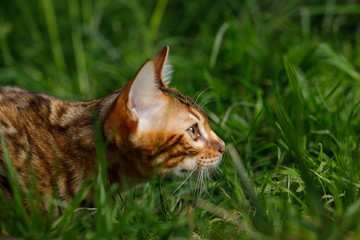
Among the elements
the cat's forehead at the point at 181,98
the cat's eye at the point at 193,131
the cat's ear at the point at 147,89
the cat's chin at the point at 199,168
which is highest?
the cat's ear at the point at 147,89

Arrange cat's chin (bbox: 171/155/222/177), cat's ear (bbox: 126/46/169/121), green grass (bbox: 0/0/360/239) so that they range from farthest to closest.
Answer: cat's chin (bbox: 171/155/222/177), cat's ear (bbox: 126/46/169/121), green grass (bbox: 0/0/360/239)

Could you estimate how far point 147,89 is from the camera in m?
2.03

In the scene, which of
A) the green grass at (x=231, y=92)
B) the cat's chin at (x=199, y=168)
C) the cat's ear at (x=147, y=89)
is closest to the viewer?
the green grass at (x=231, y=92)

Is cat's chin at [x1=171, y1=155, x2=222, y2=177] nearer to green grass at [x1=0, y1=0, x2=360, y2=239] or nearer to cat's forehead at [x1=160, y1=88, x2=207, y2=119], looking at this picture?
green grass at [x1=0, y1=0, x2=360, y2=239]

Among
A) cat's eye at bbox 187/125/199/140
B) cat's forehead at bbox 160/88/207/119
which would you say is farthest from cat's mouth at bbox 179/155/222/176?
cat's forehead at bbox 160/88/207/119

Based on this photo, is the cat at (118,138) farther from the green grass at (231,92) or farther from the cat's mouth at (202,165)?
the green grass at (231,92)

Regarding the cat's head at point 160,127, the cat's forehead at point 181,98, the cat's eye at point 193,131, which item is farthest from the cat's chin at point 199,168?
the cat's forehead at point 181,98

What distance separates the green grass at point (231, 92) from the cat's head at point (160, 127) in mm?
141

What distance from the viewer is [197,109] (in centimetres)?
231

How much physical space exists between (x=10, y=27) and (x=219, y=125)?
2697mm

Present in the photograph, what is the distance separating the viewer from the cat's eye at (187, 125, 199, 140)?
2.18 meters

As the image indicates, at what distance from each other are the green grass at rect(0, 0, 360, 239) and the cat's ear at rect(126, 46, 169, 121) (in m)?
0.36

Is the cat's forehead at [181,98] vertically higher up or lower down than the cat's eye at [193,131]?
higher up

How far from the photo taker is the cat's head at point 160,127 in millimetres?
1985
